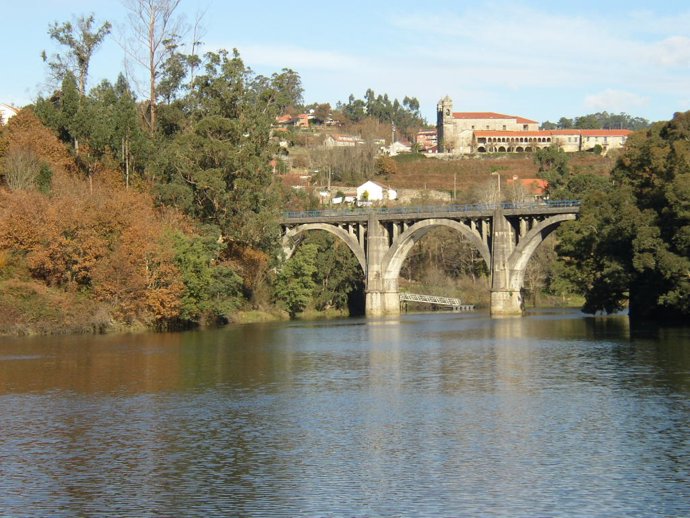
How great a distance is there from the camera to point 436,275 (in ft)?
373

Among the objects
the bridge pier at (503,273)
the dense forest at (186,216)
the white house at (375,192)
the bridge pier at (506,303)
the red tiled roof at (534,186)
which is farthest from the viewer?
the white house at (375,192)

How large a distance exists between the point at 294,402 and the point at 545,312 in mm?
62089

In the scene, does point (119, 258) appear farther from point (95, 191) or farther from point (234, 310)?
point (234, 310)

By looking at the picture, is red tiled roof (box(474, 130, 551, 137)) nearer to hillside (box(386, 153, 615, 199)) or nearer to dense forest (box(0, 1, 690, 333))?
hillside (box(386, 153, 615, 199))

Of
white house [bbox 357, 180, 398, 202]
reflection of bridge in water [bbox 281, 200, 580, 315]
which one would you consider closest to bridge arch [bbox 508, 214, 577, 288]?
reflection of bridge in water [bbox 281, 200, 580, 315]

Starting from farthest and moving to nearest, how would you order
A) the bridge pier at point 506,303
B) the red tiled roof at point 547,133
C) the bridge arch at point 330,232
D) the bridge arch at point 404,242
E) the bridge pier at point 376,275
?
1. the red tiled roof at point 547,133
2. the bridge arch at point 330,232
3. the bridge pier at point 376,275
4. the bridge arch at point 404,242
5. the bridge pier at point 506,303

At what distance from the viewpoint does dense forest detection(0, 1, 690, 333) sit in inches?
2489

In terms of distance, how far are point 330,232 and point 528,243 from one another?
20.3 meters

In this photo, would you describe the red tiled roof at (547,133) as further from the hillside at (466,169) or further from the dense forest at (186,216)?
Result: the dense forest at (186,216)

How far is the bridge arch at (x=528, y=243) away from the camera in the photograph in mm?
85062

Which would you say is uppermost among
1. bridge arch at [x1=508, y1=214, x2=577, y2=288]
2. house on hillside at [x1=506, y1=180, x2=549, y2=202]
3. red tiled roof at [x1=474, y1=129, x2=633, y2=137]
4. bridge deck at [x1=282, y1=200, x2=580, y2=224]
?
red tiled roof at [x1=474, y1=129, x2=633, y2=137]

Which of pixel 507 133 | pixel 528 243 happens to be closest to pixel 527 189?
pixel 528 243

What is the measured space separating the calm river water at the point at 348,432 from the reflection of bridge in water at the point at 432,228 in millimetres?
35378

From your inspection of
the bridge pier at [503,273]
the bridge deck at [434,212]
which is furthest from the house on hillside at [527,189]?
the bridge pier at [503,273]
